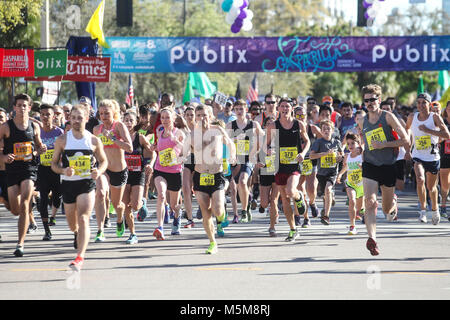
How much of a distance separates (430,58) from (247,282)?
22164mm

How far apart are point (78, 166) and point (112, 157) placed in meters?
2.41

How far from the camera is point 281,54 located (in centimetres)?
2920

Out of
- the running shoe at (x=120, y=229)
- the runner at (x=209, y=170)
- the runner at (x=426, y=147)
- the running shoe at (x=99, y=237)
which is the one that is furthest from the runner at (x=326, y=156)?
the running shoe at (x=99, y=237)

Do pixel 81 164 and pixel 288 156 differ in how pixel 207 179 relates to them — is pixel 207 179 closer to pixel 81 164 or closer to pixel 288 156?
pixel 288 156

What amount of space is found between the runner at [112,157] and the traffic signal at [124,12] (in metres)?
10.9

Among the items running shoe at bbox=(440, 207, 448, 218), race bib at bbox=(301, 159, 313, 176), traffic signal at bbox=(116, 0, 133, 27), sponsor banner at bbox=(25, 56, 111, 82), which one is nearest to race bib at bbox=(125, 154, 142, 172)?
race bib at bbox=(301, 159, 313, 176)

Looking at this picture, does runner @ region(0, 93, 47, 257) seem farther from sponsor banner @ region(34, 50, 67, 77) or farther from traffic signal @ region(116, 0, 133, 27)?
traffic signal @ region(116, 0, 133, 27)

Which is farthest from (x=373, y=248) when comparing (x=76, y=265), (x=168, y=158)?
(x=168, y=158)

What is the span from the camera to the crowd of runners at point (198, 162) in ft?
32.9

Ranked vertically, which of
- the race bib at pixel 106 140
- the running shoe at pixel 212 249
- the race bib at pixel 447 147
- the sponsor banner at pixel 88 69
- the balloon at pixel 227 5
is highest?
the balloon at pixel 227 5

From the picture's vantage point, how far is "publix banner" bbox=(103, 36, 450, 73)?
95.6ft

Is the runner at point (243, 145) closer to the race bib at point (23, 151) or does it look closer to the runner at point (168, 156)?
the runner at point (168, 156)

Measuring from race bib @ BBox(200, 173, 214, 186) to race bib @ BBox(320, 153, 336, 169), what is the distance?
13.2 feet

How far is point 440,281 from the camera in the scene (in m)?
8.80
